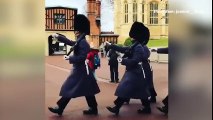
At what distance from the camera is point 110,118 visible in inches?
167

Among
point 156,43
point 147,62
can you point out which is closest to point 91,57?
point 147,62

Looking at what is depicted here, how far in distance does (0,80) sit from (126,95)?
2685 millimetres

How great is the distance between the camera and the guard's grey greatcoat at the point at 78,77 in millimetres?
4164

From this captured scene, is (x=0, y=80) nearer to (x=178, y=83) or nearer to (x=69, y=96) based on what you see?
(x=178, y=83)

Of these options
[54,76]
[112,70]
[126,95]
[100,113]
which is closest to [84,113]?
[100,113]

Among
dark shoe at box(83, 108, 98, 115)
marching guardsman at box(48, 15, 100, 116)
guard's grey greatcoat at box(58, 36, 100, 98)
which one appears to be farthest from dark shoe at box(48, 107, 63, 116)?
dark shoe at box(83, 108, 98, 115)

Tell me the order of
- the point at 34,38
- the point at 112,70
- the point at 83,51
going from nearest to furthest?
the point at 34,38, the point at 83,51, the point at 112,70

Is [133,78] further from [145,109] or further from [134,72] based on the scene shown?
[145,109]

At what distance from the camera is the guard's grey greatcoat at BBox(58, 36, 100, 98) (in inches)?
164

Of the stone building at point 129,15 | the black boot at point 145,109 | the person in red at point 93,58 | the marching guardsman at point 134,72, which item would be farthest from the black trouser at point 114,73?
the marching guardsman at point 134,72

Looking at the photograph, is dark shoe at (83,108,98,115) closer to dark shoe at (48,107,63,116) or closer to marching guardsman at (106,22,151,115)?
marching guardsman at (106,22,151,115)

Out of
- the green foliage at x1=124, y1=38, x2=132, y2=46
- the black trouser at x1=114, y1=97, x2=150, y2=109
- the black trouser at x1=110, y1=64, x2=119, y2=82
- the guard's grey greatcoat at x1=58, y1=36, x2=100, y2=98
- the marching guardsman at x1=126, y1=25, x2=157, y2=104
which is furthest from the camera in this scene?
the black trouser at x1=110, y1=64, x2=119, y2=82

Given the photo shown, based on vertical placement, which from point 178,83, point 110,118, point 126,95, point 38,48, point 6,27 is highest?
point 6,27

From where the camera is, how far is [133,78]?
4.35m
